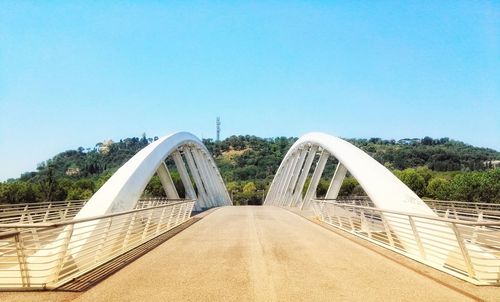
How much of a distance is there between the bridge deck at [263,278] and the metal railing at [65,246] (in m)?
0.58

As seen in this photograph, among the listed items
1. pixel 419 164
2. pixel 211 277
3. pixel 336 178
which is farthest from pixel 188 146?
pixel 419 164

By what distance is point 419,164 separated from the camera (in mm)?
112000

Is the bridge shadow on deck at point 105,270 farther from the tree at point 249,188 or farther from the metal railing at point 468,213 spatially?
the tree at point 249,188

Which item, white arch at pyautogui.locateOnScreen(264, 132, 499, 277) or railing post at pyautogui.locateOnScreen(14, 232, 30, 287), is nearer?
railing post at pyautogui.locateOnScreen(14, 232, 30, 287)

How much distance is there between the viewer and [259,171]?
137500mm

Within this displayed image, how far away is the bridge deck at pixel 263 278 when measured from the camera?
6473 mm

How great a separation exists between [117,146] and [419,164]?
10610 centimetres

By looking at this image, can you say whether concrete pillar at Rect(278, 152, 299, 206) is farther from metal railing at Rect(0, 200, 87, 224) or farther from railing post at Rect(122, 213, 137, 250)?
railing post at Rect(122, 213, 137, 250)

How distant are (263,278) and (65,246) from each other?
3.36m

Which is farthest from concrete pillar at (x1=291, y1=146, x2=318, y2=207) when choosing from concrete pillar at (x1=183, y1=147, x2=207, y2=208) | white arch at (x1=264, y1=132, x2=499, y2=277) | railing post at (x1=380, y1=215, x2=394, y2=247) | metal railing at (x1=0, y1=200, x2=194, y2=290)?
railing post at (x1=380, y1=215, x2=394, y2=247)

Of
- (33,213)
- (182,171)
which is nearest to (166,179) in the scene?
(182,171)

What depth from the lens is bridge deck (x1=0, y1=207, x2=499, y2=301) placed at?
6.47 metres

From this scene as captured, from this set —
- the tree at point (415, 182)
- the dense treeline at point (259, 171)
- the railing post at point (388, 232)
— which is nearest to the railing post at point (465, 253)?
the railing post at point (388, 232)

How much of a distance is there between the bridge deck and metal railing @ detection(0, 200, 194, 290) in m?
0.58
